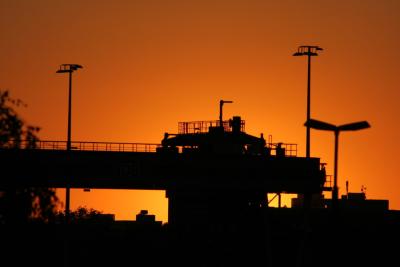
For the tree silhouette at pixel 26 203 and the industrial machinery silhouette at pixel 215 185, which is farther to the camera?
the industrial machinery silhouette at pixel 215 185

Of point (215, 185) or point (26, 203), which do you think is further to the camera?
point (215, 185)

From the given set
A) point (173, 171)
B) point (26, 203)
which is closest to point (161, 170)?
point (173, 171)

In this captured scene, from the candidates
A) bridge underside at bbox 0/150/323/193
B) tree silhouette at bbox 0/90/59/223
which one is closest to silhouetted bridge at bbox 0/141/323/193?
bridge underside at bbox 0/150/323/193

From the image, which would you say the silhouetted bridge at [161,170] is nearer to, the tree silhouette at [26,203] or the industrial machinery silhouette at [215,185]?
the industrial machinery silhouette at [215,185]

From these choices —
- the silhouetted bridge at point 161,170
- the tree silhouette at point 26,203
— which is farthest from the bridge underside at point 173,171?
the tree silhouette at point 26,203

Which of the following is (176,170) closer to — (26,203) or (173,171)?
(173,171)

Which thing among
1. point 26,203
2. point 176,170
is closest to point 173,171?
point 176,170

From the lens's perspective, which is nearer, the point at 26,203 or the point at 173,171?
the point at 26,203

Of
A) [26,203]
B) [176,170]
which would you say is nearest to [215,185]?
[176,170]

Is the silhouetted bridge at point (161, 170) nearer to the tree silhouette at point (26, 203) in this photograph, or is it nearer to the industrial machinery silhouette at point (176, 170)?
the industrial machinery silhouette at point (176, 170)

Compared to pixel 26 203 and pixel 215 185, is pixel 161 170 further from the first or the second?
pixel 26 203

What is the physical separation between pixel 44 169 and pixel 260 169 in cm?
1689

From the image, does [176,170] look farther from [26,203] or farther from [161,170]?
[26,203]

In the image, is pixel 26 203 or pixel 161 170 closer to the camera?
pixel 26 203
